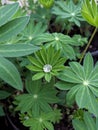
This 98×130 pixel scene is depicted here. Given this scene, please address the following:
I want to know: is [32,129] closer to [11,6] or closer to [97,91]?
[97,91]

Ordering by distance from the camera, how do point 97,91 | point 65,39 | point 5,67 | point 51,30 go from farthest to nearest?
point 51,30 < point 65,39 < point 97,91 < point 5,67

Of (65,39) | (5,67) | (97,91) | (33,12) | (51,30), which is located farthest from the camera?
(51,30)

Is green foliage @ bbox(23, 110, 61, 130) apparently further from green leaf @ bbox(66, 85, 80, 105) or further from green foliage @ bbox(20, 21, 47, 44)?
green foliage @ bbox(20, 21, 47, 44)

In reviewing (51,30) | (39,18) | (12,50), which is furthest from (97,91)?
(51,30)

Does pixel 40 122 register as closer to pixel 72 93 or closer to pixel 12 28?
pixel 72 93

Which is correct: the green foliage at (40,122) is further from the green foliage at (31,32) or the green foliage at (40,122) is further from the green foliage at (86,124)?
the green foliage at (31,32)

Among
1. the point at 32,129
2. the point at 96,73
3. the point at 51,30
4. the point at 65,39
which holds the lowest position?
the point at 32,129

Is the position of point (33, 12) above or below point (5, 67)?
above

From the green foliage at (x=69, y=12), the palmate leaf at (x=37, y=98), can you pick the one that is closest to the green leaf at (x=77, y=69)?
the palmate leaf at (x=37, y=98)
